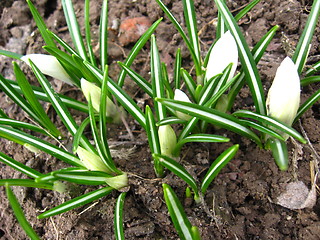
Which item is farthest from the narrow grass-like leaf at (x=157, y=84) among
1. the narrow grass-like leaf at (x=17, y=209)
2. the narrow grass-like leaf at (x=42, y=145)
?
the narrow grass-like leaf at (x=17, y=209)

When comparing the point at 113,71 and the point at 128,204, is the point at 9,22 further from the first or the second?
the point at 128,204

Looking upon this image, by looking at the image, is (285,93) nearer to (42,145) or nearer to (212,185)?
(212,185)

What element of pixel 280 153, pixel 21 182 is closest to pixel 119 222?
pixel 21 182

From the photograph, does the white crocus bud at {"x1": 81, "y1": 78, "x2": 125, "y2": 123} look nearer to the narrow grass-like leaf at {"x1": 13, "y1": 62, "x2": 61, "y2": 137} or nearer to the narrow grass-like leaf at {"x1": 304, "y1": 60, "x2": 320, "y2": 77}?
the narrow grass-like leaf at {"x1": 13, "y1": 62, "x2": 61, "y2": 137}

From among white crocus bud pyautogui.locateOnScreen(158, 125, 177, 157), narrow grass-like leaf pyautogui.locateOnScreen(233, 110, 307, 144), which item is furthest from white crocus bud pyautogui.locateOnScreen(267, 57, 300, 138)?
white crocus bud pyautogui.locateOnScreen(158, 125, 177, 157)

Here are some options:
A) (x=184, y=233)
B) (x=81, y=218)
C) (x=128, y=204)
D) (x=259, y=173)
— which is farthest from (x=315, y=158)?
(x=81, y=218)

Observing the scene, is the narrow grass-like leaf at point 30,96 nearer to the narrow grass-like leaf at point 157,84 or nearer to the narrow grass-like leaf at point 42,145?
the narrow grass-like leaf at point 42,145
